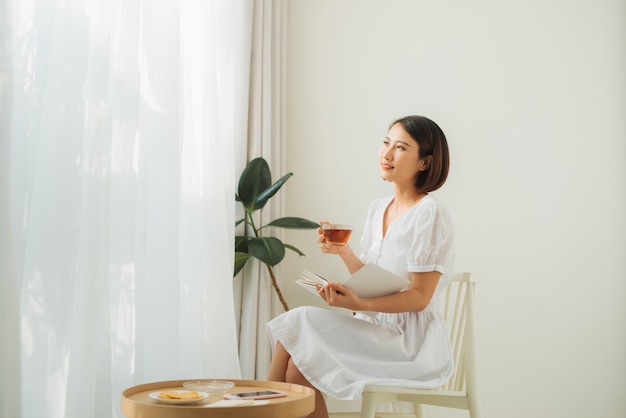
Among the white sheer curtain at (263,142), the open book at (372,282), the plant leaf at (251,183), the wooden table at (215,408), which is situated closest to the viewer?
the wooden table at (215,408)

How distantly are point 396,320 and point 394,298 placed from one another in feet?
0.51

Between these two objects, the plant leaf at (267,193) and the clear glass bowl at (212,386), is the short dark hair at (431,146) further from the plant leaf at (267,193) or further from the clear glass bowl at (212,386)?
the clear glass bowl at (212,386)

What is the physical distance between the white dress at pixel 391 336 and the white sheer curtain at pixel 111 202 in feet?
1.57

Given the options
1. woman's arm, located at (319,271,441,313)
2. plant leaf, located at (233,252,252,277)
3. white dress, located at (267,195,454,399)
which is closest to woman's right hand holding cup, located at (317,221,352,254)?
white dress, located at (267,195,454,399)

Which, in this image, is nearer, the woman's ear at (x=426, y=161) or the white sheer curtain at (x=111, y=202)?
the white sheer curtain at (x=111, y=202)

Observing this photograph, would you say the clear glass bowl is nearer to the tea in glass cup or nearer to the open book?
the open book

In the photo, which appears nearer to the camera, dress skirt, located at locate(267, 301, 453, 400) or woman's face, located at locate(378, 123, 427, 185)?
dress skirt, located at locate(267, 301, 453, 400)

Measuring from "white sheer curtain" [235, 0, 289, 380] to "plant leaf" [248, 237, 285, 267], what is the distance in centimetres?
21

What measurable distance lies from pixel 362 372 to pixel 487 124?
1847 mm

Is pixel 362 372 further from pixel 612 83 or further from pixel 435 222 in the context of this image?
pixel 612 83

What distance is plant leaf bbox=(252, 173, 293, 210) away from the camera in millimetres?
2754

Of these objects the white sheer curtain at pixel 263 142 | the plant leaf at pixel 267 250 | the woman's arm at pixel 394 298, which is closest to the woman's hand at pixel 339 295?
the woman's arm at pixel 394 298

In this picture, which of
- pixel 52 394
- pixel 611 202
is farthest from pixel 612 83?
pixel 52 394

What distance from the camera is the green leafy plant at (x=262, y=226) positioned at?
107 inches
